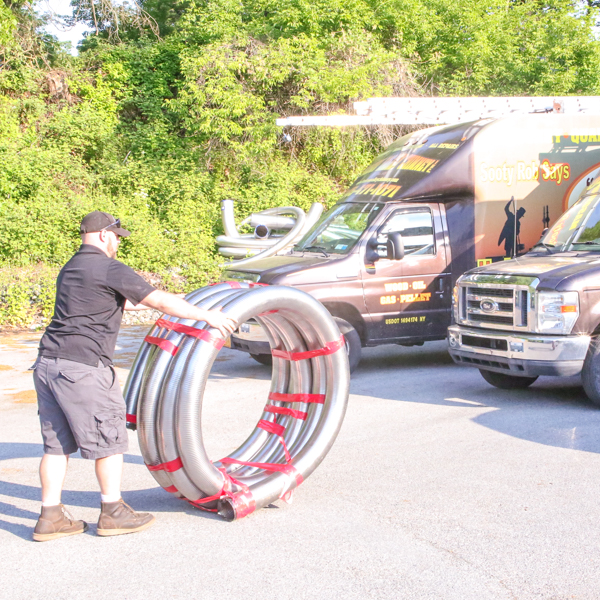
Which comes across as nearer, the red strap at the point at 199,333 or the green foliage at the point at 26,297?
the red strap at the point at 199,333

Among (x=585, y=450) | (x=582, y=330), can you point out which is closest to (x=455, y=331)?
(x=582, y=330)

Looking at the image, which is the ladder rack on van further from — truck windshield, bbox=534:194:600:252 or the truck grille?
the truck grille

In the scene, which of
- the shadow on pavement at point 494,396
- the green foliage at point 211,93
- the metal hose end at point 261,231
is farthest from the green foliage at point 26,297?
the shadow on pavement at point 494,396

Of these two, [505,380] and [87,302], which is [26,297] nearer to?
[505,380]

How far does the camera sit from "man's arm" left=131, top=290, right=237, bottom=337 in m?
4.57

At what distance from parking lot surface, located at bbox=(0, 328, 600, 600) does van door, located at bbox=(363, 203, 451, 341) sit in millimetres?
1977

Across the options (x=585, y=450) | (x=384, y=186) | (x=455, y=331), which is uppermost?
(x=384, y=186)

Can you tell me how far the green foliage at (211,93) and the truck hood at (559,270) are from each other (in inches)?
362

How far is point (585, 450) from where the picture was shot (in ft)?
20.9

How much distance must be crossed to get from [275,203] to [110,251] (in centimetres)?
1479

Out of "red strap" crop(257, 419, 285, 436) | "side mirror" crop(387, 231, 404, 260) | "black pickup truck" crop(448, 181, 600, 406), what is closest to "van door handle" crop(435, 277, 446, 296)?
"side mirror" crop(387, 231, 404, 260)

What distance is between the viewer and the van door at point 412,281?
9734mm

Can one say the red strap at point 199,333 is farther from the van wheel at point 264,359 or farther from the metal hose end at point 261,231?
the metal hose end at point 261,231

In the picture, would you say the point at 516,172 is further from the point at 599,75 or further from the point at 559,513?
the point at 599,75
